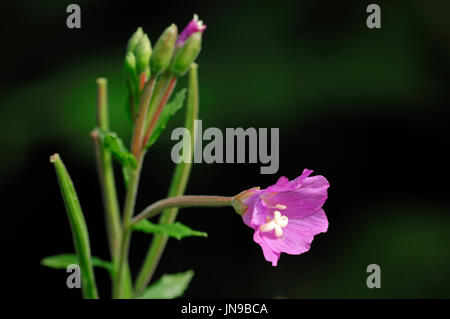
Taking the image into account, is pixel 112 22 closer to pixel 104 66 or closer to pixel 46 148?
pixel 104 66

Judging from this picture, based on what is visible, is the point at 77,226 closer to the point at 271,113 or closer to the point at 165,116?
the point at 165,116

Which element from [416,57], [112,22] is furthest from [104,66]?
[416,57]

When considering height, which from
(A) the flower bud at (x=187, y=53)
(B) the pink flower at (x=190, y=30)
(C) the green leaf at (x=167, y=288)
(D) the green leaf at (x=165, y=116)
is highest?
(B) the pink flower at (x=190, y=30)

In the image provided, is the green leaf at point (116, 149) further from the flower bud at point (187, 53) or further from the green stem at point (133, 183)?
the flower bud at point (187, 53)

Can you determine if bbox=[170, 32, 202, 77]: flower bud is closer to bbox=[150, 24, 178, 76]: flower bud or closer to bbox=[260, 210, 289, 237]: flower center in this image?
bbox=[150, 24, 178, 76]: flower bud

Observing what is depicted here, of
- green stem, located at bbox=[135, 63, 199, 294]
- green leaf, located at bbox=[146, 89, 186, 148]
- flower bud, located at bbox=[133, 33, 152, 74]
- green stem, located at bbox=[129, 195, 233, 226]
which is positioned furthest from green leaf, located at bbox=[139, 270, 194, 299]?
flower bud, located at bbox=[133, 33, 152, 74]

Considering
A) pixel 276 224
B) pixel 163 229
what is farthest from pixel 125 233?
pixel 276 224

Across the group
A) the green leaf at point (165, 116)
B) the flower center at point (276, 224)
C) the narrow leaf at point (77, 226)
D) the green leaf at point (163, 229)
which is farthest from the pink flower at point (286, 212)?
the narrow leaf at point (77, 226)
